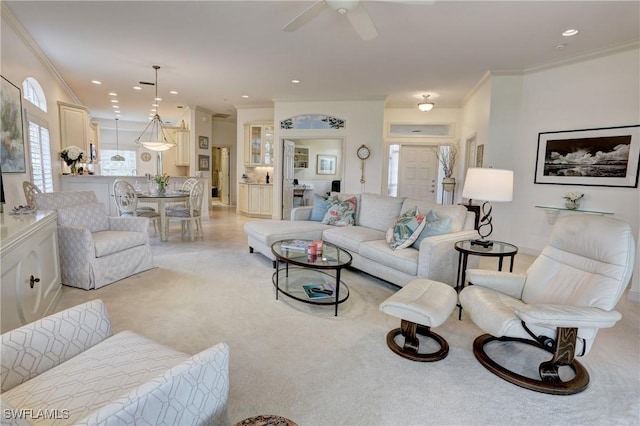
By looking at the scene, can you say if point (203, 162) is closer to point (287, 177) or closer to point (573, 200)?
point (287, 177)

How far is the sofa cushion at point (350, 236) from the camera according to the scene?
384cm

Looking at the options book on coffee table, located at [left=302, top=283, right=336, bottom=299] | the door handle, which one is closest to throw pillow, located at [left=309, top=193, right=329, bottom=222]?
book on coffee table, located at [left=302, top=283, right=336, bottom=299]

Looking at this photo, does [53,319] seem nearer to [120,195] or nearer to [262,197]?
[120,195]

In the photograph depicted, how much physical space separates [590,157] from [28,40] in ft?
24.4

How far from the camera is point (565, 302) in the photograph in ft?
7.12

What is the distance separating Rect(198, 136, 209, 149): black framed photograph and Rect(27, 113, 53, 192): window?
4.00m

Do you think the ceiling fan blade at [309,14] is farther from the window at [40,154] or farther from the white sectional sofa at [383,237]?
the window at [40,154]

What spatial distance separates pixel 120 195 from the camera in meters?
5.02

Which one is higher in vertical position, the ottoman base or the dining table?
the dining table

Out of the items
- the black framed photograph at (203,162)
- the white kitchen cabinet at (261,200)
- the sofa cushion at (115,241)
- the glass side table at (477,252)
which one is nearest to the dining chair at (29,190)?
the sofa cushion at (115,241)

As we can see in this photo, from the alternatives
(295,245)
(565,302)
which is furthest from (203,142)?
(565,302)

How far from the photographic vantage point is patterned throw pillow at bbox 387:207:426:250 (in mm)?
3391

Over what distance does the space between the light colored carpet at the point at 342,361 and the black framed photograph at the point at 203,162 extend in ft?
19.5

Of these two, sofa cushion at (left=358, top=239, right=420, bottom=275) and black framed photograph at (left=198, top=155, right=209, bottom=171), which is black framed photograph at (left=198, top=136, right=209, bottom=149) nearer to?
black framed photograph at (left=198, top=155, right=209, bottom=171)
